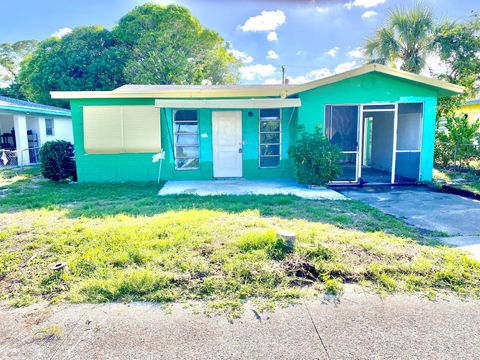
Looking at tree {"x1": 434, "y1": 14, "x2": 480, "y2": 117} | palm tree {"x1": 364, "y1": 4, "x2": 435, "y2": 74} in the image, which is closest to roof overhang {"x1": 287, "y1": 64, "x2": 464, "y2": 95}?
tree {"x1": 434, "y1": 14, "x2": 480, "y2": 117}

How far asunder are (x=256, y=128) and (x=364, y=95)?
328 centimetres

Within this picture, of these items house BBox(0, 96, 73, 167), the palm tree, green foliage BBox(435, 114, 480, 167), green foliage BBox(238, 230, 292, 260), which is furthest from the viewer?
house BBox(0, 96, 73, 167)

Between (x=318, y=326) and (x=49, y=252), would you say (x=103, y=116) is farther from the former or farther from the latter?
(x=318, y=326)

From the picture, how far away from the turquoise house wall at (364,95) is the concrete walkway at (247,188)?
185cm

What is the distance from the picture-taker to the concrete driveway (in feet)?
17.1

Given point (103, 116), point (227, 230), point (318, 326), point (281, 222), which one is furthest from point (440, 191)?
point (103, 116)

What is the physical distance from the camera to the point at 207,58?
78.5 feet

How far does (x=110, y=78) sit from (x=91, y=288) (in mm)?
23039

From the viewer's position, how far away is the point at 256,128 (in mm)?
10797

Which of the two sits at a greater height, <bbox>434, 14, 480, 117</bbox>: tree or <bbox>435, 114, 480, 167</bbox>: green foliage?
<bbox>434, 14, 480, 117</bbox>: tree

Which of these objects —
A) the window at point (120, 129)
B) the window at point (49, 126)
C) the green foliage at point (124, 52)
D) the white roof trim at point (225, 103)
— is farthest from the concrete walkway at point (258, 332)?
the green foliage at point (124, 52)

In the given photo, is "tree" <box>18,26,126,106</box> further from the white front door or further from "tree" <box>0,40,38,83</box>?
the white front door

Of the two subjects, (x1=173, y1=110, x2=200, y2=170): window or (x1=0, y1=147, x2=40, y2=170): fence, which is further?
(x1=0, y1=147, x2=40, y2=170): fence

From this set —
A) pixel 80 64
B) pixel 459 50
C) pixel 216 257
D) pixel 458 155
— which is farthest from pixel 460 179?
pixel 80 64
